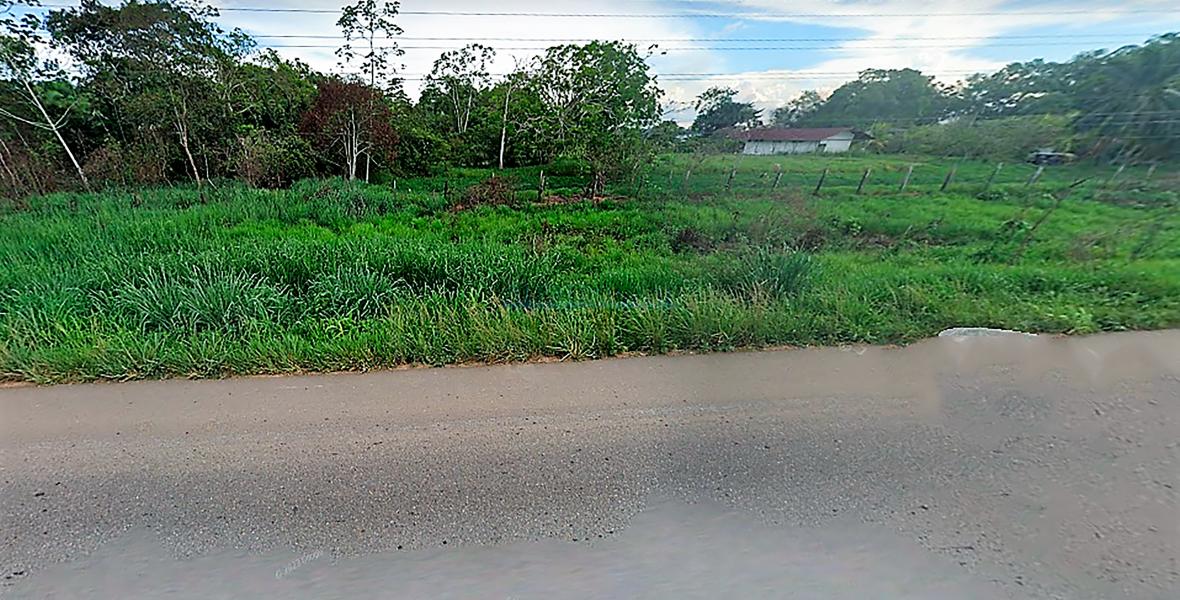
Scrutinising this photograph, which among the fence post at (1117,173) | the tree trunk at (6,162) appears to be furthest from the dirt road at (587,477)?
the tree trunk at (6,162)

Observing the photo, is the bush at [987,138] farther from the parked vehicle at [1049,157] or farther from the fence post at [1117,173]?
the fence post at [1117,173]

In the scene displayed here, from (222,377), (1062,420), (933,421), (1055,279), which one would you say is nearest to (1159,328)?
(1055,279)

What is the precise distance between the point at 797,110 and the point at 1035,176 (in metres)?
3.01

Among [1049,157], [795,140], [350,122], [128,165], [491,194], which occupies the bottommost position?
[491,194]

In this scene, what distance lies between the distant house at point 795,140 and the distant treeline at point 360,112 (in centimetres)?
18

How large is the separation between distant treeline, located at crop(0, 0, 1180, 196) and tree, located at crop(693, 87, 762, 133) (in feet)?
0.07

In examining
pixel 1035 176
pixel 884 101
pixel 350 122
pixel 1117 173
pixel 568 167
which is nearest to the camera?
pixel 1117 173

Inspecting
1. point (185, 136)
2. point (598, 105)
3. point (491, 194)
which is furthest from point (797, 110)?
point (185, 136)

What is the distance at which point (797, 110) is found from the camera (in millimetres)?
7262

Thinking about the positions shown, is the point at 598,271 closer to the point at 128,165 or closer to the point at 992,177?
the point at 992,177

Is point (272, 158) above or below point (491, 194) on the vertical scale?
above

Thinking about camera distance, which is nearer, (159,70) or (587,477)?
(587,477)

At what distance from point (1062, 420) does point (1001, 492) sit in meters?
0.86

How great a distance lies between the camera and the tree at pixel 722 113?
24.2 ft
